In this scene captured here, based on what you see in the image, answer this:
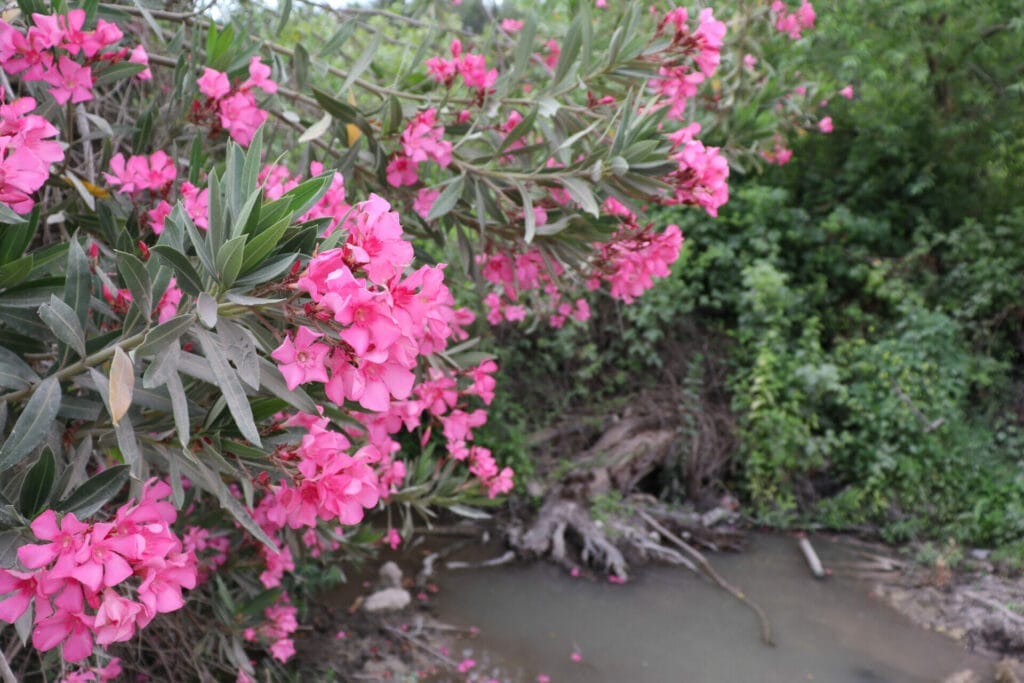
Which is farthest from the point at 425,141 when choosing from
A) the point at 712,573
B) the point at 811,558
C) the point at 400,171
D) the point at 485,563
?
the point at 811,558

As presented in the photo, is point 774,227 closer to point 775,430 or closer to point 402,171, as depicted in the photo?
point 775,430

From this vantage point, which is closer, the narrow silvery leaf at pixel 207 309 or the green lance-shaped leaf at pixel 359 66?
the narrow silvery leaf at pixel 207 309

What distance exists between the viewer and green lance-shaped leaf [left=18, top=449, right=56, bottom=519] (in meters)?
0.82

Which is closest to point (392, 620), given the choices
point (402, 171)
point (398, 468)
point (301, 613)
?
point (301, 613)

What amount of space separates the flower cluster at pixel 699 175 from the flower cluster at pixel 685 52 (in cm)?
18

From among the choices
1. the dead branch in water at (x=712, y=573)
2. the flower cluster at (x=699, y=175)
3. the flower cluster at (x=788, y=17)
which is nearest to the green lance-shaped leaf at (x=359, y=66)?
the flower cluster at (x=699, y=175)

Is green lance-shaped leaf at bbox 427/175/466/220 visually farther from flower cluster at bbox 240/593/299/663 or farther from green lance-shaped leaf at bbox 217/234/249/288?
flower cluster at bbox 240/593/299/663

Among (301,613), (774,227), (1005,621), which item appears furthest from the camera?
(774,227)

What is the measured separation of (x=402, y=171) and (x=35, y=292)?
893 mm

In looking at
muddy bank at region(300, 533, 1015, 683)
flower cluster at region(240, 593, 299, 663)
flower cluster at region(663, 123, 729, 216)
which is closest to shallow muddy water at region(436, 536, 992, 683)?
muddy bank at region(300, 533, 1015, 683)

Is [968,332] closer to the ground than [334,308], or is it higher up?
closer to the ground

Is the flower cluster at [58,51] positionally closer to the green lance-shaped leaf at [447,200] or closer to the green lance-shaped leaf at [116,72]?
the green lance-shaped leaf at [116,72]

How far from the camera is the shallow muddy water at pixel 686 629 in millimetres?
3064

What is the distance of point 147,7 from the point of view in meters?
1.49
